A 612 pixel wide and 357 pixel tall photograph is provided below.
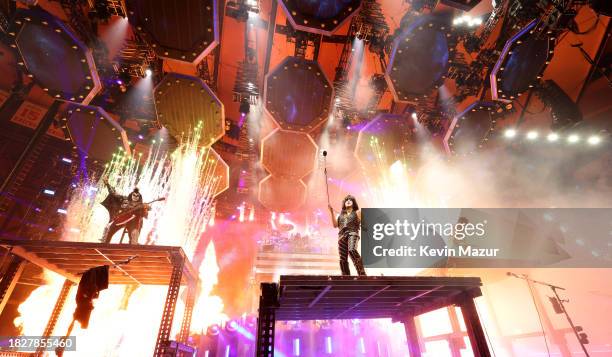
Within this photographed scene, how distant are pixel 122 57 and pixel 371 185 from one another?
34.1 feet

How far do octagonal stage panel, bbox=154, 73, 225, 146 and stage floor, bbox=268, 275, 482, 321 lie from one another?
5306mm

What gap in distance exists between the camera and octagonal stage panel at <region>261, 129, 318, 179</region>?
28.8 feet

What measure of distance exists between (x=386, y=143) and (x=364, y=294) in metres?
6.47

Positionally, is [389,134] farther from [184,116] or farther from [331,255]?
[331,255]

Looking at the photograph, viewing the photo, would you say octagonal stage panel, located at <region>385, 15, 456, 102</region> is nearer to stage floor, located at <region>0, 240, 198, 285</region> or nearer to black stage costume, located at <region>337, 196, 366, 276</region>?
black stage costume, located at <region>337, 196, 366, 276</region>

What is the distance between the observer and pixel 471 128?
344 inches

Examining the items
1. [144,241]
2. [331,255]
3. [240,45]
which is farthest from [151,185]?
[331,255]

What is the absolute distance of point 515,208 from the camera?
10289 millimetres

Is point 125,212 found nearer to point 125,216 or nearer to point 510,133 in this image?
point 125,216

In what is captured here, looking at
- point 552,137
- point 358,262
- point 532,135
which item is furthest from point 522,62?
point 358,262

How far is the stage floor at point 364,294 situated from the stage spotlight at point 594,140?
7.87m

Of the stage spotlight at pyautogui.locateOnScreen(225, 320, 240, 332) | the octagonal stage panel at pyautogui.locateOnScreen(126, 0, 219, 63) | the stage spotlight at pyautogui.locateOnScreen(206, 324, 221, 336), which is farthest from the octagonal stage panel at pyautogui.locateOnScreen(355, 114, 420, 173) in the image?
the stage spotlight at pyautogui.locateOnScreen(206, 324, 221, 336)

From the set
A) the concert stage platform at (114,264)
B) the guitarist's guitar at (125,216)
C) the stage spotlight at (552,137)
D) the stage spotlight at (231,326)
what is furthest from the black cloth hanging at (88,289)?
the stage spotlight at (552,137)

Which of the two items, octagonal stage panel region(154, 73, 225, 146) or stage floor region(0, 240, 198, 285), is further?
octagonal stage panel region(154, 73, 225, 146)
